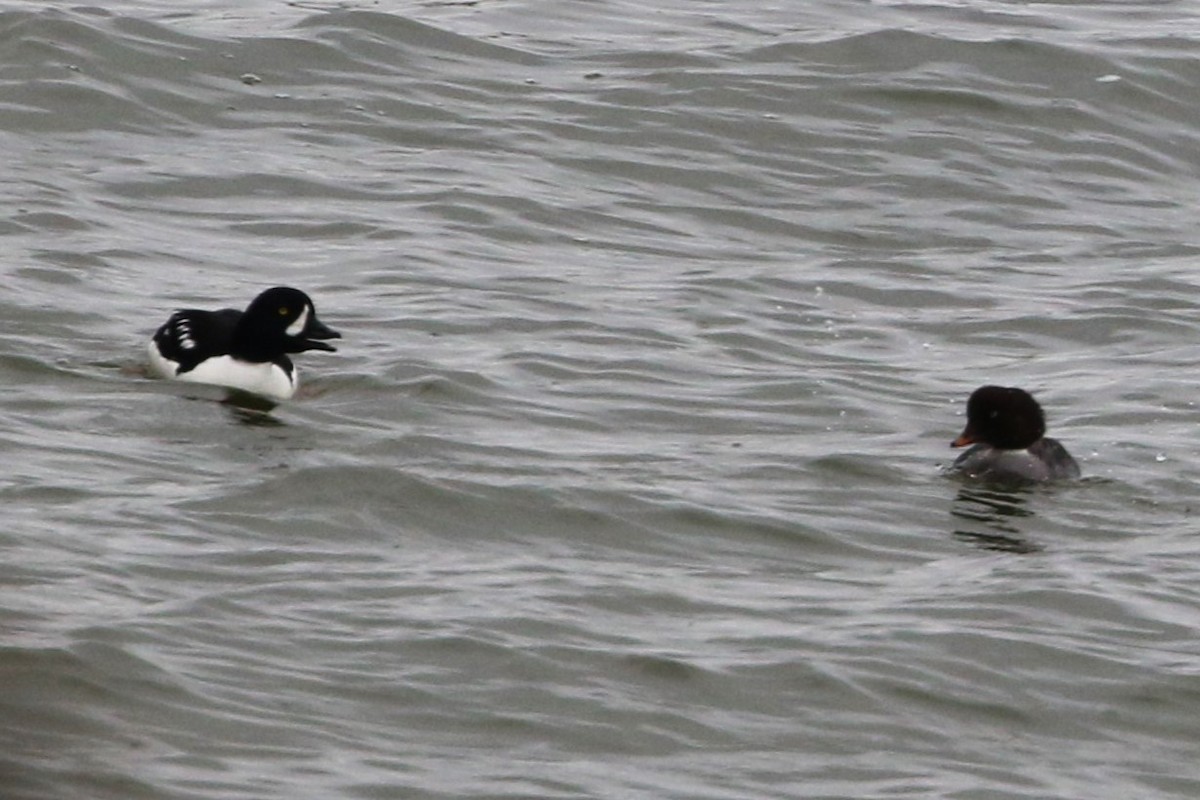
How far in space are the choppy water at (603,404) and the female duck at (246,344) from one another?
23 centimetres

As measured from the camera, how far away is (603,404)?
40.8 ft

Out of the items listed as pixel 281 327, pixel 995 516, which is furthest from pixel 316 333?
pixel 995 516

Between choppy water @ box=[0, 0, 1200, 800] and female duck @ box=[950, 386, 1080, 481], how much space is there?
0.17m

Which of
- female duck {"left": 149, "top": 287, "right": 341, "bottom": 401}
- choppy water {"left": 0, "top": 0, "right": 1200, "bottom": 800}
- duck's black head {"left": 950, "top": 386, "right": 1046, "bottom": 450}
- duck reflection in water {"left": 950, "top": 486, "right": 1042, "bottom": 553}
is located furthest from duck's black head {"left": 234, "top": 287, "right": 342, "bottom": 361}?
duck reflection in water {"left": 950, "top": 486, "right": 1042, "bottom": 553}

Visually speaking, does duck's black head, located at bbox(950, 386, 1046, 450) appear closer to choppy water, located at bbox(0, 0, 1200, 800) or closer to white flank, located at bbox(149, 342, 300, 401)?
choppy water, located at bbox(0, 0, 1200, 800)

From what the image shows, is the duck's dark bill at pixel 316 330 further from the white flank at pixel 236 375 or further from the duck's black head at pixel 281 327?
the white flank at pixel 236 375

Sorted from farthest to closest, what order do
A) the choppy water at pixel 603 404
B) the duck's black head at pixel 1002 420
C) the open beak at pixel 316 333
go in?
the open beak at pixel 316 333 < the duck's black head at pixel 1002 420 < the choppy water at pixel 603 404

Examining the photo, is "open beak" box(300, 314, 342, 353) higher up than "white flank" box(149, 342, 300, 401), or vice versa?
"open beak" box(300, 314, 342, 353)

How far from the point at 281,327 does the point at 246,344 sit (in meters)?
0.23

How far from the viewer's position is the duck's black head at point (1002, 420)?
11.7m

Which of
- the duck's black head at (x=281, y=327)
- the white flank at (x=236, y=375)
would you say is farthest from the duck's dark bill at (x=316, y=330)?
the white flank at (x=236, y=375)

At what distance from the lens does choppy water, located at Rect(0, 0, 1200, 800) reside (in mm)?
8047

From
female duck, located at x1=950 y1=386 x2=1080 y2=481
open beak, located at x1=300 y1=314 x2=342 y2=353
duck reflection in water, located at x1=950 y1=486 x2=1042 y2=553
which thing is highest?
open beak, located at x1=300 y1=314 x2=342 y2=353

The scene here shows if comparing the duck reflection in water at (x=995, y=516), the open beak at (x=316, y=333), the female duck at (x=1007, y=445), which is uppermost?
the open beak at (x=316, y=333)
